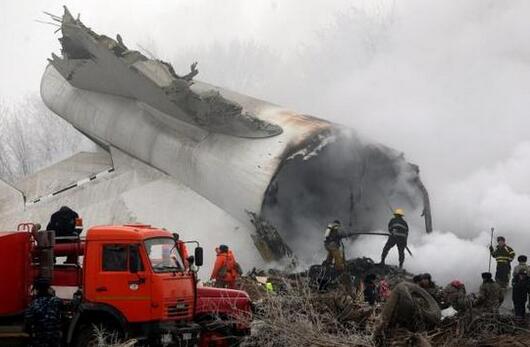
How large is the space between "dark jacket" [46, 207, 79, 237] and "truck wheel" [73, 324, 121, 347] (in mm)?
2255

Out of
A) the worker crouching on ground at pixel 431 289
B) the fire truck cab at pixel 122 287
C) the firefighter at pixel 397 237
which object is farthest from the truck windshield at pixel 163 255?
the firefighter at pixel 397 237

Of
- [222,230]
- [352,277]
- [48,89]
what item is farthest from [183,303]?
[48,89]

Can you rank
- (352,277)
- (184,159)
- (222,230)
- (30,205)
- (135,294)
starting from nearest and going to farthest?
(135,294), (352,277), (222,230), (184,159), (30,205)

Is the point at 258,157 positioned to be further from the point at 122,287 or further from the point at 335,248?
the point at 122,287

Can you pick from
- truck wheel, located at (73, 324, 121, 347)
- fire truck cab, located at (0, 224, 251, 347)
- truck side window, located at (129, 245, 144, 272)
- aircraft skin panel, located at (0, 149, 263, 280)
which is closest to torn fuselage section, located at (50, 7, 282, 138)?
aircraft skin panel, located at (0, 149, 263, 280)

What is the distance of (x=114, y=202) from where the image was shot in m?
19.3

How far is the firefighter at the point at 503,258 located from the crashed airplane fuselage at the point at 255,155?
113 inches

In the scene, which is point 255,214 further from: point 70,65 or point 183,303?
point 70,65

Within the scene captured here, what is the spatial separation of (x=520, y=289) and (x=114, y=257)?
23.6ft

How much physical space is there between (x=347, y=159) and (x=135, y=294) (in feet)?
29.6

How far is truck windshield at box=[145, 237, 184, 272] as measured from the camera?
937 cm

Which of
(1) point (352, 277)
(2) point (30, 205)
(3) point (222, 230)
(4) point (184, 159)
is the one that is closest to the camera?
(1) point (352, 277)

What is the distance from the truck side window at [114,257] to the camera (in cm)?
929

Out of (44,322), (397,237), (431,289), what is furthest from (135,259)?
(397,237)
